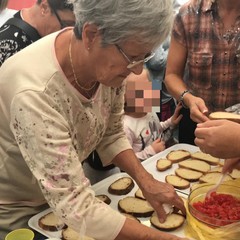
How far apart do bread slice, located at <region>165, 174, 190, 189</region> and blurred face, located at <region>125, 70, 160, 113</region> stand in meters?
0.52

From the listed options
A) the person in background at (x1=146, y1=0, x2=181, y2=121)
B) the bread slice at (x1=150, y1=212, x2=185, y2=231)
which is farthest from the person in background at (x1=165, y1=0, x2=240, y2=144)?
the person in background at (x1=146, y1=0, x2=181, y2=121)

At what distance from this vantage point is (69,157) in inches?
41.5

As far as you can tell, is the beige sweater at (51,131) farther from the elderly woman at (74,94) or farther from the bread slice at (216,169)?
the bread slice at (216,169)

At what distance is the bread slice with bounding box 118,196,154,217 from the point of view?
1434mm

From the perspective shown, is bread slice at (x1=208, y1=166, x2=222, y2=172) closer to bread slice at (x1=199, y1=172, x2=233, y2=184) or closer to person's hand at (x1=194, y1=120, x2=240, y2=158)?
bread slice at (x1=199, y1=172, x2=233, y2=184)

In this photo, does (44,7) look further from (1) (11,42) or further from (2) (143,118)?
(2) (143,118)

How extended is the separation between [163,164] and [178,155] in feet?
0.38

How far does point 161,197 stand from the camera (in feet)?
4.55

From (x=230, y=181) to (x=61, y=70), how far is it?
0.79m

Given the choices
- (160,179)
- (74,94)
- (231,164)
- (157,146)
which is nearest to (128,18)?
(74,94)

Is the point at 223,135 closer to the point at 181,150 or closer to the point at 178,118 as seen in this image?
the point at 181,150

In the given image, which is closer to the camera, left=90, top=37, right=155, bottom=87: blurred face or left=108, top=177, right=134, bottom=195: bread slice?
left=90, top=37, right=155, bottom=87: blurred face

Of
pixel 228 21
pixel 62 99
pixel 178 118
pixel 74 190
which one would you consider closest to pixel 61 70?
pixel 62 99

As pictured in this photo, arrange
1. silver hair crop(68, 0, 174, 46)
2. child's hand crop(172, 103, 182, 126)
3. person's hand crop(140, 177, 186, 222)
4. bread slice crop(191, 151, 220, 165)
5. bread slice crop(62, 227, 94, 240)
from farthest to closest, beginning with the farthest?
Result: child's hand crop(172, 103, 182, 126)
bread slice crop(191, 151, 220, 165)
person's hand crop(140, 177, 186, 222)
bread slice crop(62, 227, 94, 240)
silver hair crop(68, 0, 174, 46)
